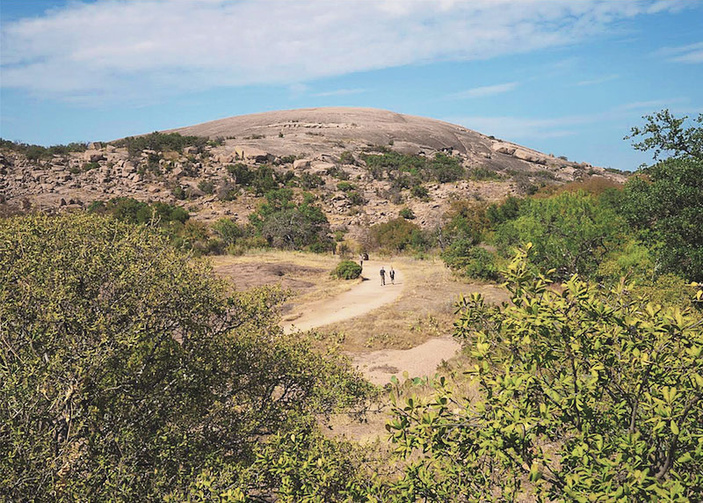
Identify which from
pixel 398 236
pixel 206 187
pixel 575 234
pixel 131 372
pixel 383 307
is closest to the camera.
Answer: pixel 131 372

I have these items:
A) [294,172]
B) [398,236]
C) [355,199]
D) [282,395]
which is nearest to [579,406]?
[282,395]

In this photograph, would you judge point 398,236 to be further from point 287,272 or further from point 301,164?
point 301,164

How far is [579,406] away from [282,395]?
18.0 ft

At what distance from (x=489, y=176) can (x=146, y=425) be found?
77.8m

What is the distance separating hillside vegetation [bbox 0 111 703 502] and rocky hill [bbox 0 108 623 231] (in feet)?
158

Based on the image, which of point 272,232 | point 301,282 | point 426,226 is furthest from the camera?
point 426,226

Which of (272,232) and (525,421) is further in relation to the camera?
(272,232)

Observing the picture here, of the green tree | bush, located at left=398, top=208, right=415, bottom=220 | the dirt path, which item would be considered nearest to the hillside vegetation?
the green tree

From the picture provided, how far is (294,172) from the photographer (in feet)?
243

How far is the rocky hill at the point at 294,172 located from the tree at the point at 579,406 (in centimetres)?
5292

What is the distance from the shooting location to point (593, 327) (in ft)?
12.1

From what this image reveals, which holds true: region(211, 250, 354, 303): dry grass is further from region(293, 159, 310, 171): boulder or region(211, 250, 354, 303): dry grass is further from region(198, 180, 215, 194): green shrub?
region(293, 159, 310, 171): boulder

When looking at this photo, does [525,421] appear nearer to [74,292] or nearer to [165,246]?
[74,292]

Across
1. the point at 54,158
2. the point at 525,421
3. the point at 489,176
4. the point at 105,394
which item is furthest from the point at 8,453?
the point at 489,176
